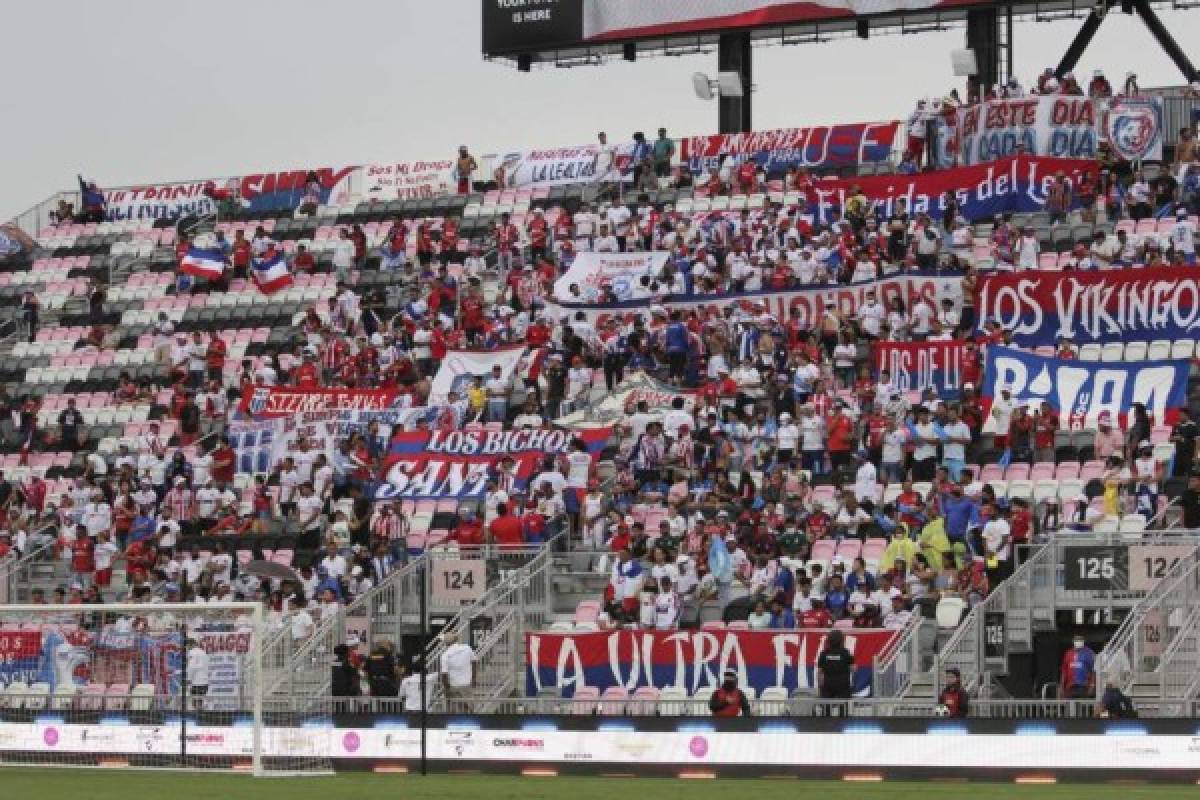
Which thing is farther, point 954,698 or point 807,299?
point 807,299

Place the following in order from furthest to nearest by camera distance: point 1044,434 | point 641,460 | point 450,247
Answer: point 450,247
point 641,460
point 1044,434

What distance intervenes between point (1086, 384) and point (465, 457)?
34.3 feet

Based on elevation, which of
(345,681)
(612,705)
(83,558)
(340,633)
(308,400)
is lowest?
(612,705)

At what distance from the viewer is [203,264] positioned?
190ft

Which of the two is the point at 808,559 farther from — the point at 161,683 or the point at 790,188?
the point at 790,188

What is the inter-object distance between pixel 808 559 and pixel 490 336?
1301cm

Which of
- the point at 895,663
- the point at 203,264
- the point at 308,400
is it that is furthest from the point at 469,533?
the point at 203,264

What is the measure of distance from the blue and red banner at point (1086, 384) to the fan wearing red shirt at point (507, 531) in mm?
7223

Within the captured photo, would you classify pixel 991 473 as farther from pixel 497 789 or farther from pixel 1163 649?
pixel 497 789

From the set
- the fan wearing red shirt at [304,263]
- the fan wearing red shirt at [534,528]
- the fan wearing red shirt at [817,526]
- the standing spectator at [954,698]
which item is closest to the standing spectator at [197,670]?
the fan wearing red shirt at [534,528]

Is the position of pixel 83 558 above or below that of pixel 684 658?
above

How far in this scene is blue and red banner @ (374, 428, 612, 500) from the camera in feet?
144

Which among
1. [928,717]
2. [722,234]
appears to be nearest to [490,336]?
[722,234]

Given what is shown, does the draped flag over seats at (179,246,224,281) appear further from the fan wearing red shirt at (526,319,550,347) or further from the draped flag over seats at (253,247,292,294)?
the fan wearing red shirt at (526,319,550,347)
